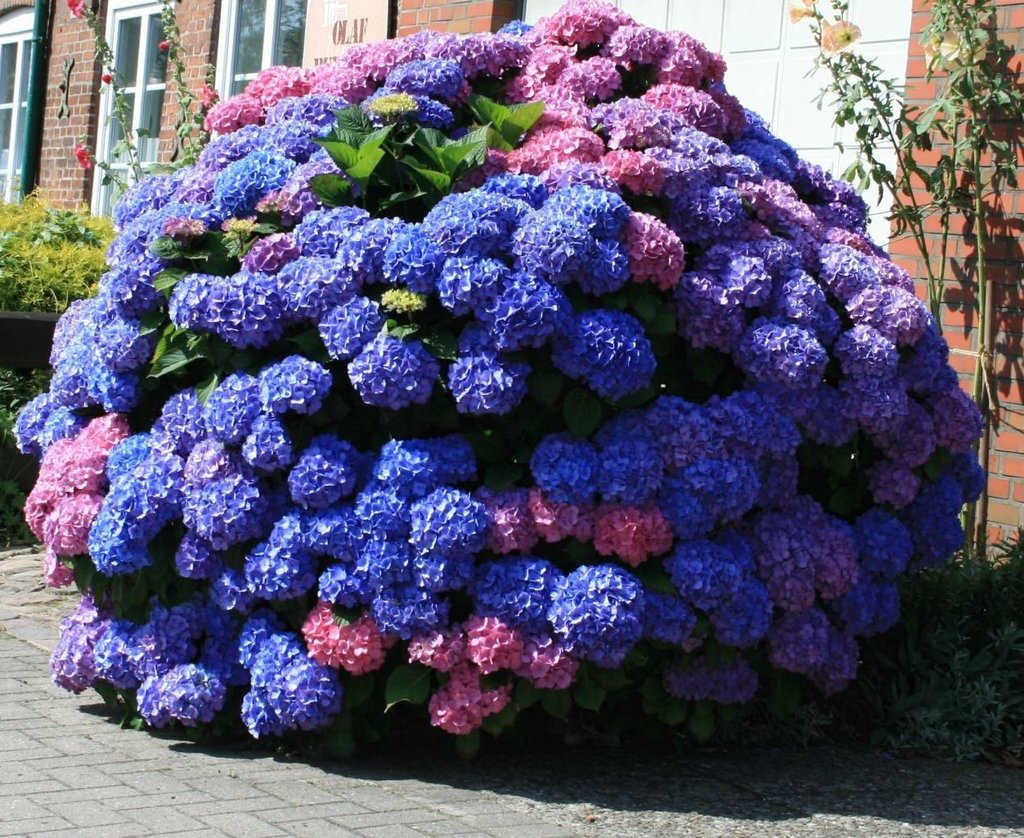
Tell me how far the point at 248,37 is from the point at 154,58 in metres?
1.98

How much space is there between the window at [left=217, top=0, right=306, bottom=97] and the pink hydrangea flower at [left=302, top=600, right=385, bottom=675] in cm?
843

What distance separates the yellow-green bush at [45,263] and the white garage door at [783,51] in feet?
11.3

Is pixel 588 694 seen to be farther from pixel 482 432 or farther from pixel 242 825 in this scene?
pixel 242 825

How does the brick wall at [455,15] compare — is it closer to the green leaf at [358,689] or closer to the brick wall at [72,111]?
the brick wall at [72,111]

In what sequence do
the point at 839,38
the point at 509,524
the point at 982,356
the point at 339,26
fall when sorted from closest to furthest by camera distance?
the point at 509,524
the point at 982,356
the point at 839,38
the point at 339,26

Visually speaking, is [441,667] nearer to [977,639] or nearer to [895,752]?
[895,752]

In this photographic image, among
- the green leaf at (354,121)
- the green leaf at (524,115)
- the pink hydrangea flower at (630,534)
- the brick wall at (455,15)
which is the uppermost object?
the brick wall at (455,15)

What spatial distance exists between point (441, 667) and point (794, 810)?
1.03 m

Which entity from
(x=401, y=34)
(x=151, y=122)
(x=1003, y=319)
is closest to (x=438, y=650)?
(x=1003, y=319)

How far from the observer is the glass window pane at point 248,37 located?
12.6 metres

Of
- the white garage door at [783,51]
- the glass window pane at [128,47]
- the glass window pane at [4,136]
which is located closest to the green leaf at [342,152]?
the white garage door at [783,51]

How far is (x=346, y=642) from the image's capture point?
4320mm

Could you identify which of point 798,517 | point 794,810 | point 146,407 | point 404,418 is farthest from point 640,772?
point 146,407

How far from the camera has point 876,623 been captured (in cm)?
487
